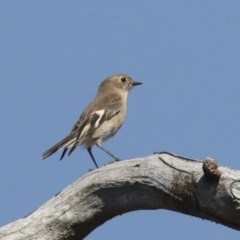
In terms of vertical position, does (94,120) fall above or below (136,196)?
above

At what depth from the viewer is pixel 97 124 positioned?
33.7 ft

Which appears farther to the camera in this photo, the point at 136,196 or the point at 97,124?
the point at 97,124

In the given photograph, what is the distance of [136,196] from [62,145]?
3.76m

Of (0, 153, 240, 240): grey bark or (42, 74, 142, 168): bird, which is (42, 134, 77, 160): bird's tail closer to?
(42, 74, 142, 168): bird

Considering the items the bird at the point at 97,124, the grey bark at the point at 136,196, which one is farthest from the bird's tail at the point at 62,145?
the grey bark at the point at 136,196

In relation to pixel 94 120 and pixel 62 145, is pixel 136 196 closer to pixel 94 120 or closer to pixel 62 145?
pixel 62 145

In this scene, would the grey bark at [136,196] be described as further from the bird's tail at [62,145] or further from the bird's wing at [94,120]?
the bird's wing at [94,120]

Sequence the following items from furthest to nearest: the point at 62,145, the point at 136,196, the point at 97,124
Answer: the point at 97,124
the point at 62,145
the point at 136,196

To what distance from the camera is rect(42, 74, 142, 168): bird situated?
9.77 meters

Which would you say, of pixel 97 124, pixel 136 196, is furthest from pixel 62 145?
pixel 136 196

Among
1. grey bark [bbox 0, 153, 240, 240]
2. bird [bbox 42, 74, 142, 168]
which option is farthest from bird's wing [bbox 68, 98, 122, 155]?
grey bark [bbox 0, 153, 240, 240]

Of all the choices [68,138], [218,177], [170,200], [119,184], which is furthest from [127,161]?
[68,138]

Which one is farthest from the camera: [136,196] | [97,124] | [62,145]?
[97,124]

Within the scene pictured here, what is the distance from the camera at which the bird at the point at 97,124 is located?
977 centimetres
